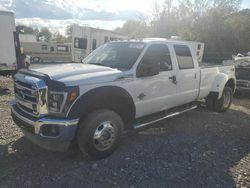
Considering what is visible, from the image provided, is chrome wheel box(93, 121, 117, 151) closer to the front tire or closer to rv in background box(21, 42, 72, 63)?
the front tire

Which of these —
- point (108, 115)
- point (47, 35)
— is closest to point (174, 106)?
point (108, 115)

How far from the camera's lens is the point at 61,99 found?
12.5 ft

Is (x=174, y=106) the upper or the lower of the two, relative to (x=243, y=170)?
upper

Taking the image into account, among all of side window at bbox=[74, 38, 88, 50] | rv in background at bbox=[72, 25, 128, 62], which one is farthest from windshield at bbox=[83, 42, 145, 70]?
side window at bbox=[74, 38, 88, 50]

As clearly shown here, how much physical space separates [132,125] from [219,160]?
5.06 ft

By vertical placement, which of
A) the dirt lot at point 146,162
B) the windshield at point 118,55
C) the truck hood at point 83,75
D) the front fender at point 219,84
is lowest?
the dirt lot at point 146,162

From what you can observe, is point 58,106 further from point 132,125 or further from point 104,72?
point 132,125

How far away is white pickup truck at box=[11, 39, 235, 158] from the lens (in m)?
3.88

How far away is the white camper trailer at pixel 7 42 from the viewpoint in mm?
11578

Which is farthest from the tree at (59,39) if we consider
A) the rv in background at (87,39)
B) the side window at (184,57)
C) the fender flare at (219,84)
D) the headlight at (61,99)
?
the headlight at (61,99)

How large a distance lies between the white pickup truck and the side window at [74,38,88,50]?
11.0 metres

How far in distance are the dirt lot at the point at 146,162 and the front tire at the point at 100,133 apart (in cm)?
19

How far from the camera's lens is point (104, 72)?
442cm

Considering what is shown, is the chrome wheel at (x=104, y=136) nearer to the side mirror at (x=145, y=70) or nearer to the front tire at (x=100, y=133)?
the front tire at (x=100, y=133)
